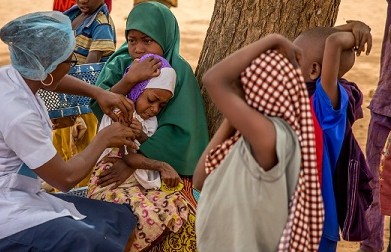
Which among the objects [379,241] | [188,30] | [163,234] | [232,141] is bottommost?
[188,30]

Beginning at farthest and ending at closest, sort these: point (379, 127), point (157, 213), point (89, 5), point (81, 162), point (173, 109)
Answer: point (89, 5) < point (379, 127) < point (173, 109) < point (157, 213) < point (81, 162)

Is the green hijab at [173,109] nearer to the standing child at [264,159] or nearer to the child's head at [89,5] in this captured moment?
the child's head at [89,5]

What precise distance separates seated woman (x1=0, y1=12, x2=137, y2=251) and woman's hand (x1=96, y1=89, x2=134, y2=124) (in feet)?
0.81

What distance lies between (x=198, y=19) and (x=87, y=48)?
8500 millimetres

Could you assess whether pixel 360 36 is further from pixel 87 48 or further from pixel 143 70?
pixel 87 48

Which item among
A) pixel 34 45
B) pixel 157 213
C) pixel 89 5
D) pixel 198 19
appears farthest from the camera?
pixel 198 19

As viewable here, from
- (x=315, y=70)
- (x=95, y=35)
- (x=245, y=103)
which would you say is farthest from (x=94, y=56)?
(x=245, y=103)

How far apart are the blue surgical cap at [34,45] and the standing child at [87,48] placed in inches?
66.8

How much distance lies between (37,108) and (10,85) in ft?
0.51

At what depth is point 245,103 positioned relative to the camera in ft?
9.46

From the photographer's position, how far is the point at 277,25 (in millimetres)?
4594

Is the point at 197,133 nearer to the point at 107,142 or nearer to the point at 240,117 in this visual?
the point at 107,142

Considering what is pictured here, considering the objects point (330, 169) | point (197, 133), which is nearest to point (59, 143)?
point (197, 133)

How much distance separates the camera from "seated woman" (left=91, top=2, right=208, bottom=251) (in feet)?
14.0
